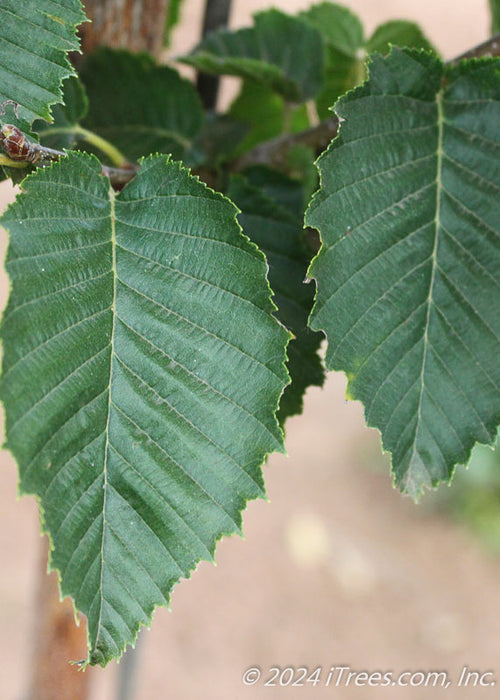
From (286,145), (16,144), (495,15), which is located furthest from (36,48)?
(495,15)

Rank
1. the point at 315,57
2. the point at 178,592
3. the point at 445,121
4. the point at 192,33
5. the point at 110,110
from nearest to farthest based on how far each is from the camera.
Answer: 1. the point at 445,121
2. the point at 110,110
3. the point at 315,57
4. the point at 178,592
5. the point at 192,33

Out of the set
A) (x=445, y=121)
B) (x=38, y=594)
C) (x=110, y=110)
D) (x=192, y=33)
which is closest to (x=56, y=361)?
(x=445, y=121)

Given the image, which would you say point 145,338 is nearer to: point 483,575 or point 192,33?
point 483,575

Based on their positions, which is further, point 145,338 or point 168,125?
point 168,125

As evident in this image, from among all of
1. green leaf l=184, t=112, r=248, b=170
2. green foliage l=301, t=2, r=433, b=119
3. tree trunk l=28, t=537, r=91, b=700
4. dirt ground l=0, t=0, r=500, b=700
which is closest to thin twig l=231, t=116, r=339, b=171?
green leaf l=184, t=112, r=248, b=170

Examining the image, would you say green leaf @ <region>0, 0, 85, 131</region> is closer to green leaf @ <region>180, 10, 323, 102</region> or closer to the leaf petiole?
the leaf petiole

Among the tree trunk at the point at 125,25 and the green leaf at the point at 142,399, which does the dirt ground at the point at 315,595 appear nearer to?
the tree trunk at the point at 125,25
